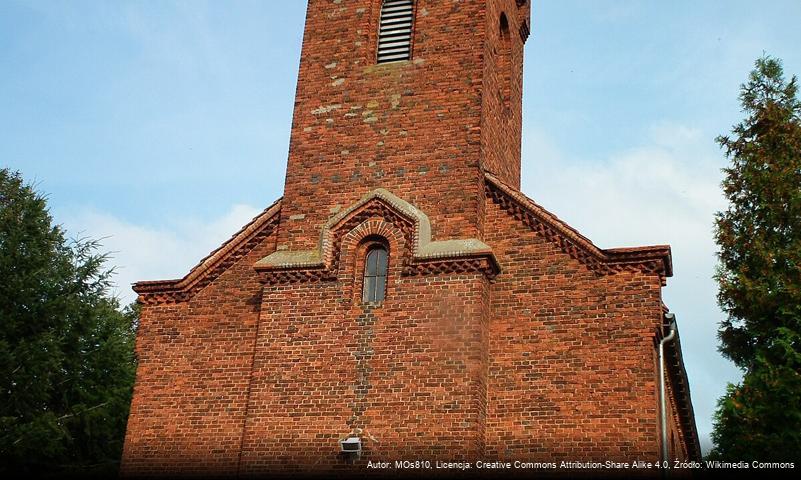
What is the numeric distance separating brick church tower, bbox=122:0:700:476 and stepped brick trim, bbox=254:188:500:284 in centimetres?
3

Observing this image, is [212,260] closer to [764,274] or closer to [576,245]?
[576,245]

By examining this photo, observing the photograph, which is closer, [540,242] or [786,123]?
[540,242]

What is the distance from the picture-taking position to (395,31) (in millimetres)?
15758

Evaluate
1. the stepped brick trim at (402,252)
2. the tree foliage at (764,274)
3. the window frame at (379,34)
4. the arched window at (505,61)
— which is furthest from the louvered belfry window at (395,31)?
the tree foliage at (764,274)

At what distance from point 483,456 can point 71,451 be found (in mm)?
15176

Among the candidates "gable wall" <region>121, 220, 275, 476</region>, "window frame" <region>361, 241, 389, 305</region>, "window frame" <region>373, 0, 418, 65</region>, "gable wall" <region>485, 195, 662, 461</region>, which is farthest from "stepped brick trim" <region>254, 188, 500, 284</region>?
"window frame" <region>373, 0, 418, 65</region>

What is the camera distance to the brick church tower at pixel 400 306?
12.4m

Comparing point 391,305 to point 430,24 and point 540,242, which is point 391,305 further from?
point 430,24

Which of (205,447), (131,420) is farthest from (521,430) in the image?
(131,420)

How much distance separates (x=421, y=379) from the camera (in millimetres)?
12539

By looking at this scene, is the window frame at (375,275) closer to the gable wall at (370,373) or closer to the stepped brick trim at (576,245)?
the gable wall at (370,373)

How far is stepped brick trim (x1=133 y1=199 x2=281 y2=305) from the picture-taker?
48.7 ft

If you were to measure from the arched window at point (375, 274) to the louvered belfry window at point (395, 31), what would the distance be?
3.73m

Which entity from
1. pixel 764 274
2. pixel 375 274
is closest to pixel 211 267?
pixel 375 274
